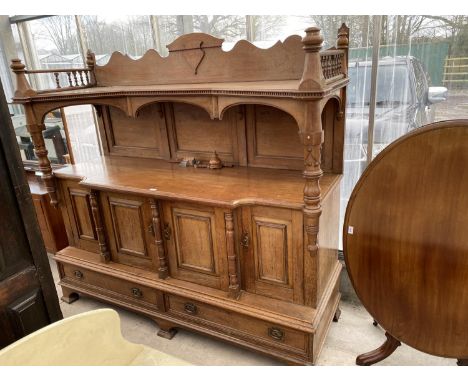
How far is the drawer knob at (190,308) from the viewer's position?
8.11 feet

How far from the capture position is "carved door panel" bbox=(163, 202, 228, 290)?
2238mm

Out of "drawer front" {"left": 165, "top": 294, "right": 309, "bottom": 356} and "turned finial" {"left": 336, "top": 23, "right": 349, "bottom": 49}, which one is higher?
"turned finial" {"left": 336, "top": 23, "right": 349, "bottom": 49}

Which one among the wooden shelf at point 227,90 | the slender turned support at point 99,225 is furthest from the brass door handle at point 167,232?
the wooden shelf at point 227,90

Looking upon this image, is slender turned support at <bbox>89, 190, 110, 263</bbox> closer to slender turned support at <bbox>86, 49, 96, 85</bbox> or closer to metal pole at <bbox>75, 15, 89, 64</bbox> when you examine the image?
slender turned support at <bbox>86, 49, 96, 85</bbox>

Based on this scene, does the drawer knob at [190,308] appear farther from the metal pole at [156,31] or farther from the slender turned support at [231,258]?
the metal pole at [156,31]

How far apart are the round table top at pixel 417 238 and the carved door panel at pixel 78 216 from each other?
1915mm

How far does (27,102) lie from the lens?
8.07ft

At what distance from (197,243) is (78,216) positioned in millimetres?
1142

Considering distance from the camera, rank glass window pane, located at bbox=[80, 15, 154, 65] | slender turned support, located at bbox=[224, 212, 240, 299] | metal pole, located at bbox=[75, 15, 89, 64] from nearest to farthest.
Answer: slender turned support, located at bbox=[224, 212, 240, 299], glass window pane, located at bbox=[80, 15, 154, 65], metal pole, located at bbox=[75, 15, 89, 64]

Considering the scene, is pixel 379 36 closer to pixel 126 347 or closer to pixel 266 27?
pixel 266 27

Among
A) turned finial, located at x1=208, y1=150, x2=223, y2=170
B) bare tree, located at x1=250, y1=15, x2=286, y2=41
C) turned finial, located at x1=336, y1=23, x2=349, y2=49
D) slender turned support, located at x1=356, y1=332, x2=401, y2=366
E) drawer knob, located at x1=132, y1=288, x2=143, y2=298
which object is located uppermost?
bare tree, located at x1=250, y1=15, x2=286, y2=41

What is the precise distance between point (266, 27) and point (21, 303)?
7.46 feet

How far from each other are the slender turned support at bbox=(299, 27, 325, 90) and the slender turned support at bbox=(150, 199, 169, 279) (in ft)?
4.00

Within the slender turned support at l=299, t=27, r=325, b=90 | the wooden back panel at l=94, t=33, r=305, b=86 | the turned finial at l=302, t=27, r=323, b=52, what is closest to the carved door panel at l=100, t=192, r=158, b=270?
the wooden back panel at l=94, t=33, r=305, b=86
